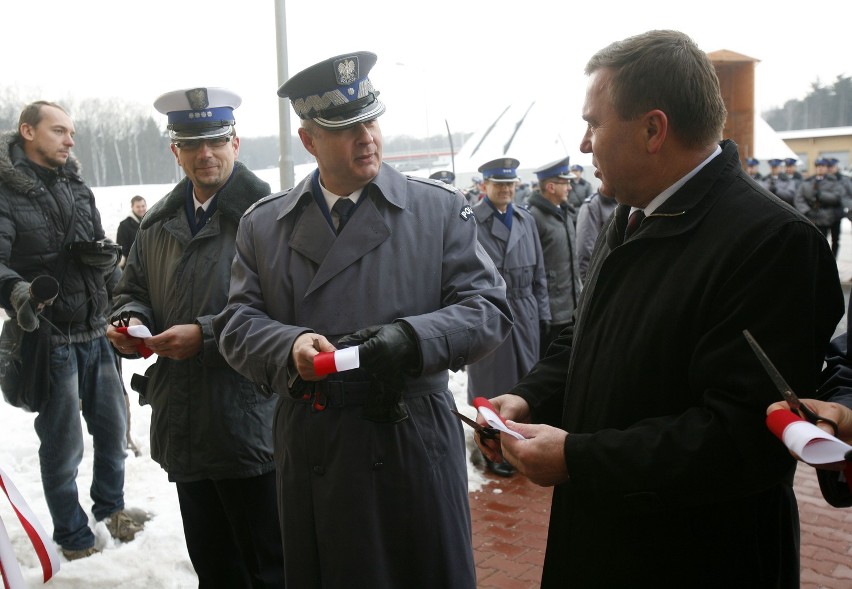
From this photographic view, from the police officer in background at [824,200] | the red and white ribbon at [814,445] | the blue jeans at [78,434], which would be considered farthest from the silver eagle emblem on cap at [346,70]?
the police officer in background at [824,200]

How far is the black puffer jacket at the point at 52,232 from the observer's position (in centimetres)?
395

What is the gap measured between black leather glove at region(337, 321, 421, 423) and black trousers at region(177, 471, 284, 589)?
1046 millimetres

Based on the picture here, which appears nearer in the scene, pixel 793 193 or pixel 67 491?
pixel 67 491

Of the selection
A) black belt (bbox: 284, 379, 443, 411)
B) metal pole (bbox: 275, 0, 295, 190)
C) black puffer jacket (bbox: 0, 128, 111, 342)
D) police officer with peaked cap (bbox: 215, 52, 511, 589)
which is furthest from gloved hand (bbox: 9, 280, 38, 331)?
metal pole (bbox: 275, 0, 295, 190)

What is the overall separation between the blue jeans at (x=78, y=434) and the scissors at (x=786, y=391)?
375cm

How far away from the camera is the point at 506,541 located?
428 centimetres

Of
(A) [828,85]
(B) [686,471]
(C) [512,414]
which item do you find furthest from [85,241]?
(A) [828,85]

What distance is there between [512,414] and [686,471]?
63 centimetres

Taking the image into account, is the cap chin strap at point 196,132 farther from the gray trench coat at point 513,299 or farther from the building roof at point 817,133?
the building roof at point 817,133

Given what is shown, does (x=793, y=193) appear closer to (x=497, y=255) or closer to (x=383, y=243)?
(x=497, y=255)

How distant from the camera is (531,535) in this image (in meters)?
4.35

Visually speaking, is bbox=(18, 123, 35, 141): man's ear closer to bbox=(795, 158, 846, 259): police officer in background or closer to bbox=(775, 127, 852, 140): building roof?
bbox=(795, 158, 846, 259): police officer in background

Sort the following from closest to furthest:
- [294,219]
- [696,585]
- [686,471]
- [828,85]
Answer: [686,471] → [696,585] → [294,219] → [828,85]

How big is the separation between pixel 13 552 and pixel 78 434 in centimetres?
210
